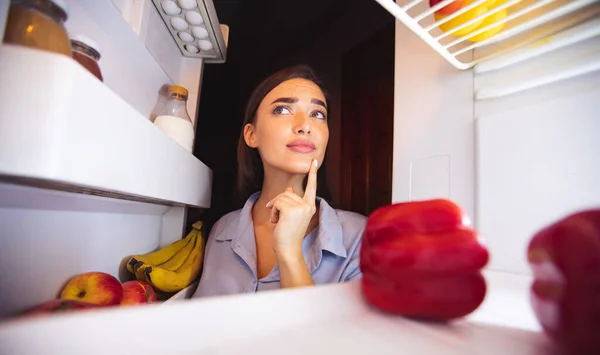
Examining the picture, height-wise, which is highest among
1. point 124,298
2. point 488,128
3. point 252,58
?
point 252,58

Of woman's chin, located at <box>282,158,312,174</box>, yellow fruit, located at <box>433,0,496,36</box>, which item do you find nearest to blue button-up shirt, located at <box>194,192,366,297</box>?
woman's chin, located at <box>282,158,312,174</box>

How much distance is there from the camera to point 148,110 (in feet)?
2.24

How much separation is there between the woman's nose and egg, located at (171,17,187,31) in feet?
1.29

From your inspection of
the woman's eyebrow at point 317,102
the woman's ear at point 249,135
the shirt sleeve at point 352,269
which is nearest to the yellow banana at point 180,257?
the woman's ear at point 249,135

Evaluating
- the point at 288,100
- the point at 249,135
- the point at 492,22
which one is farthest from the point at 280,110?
the point at 492,22

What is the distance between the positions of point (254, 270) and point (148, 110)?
455mm

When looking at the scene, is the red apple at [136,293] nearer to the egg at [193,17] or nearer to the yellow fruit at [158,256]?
the yellow fruit at [158,256]

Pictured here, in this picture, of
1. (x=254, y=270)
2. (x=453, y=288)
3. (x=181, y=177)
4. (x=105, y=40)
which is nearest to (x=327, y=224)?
(x=254, y=270)

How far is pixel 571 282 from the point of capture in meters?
0.17

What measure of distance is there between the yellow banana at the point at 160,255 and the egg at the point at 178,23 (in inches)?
23.1

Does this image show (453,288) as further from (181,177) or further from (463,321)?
(181,177)

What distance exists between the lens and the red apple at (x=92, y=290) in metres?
0.48

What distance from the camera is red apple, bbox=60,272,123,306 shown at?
483 mm

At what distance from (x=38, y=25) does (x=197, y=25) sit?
0.59 metres
